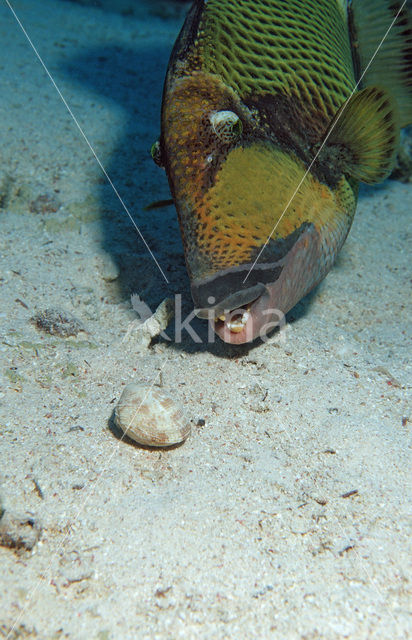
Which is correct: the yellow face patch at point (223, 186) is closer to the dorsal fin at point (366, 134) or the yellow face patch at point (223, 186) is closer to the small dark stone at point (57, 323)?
the dorsal fin at point (366, 134)

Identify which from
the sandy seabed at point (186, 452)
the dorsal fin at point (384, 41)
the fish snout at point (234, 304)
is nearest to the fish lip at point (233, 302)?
the fish snout at point (234, 304)

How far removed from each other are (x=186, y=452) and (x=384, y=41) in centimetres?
350

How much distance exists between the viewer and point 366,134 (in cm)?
261

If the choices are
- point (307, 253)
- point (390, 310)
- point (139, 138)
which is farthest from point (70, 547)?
point (139, 138)

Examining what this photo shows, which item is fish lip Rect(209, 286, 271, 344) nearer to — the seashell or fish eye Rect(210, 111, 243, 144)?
the seashell

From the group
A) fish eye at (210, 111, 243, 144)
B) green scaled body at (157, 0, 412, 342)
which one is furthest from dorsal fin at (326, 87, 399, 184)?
fish eye at (210, 111, 243, 144)

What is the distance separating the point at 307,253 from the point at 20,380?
5.57 ft

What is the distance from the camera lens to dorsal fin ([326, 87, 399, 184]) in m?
2.53

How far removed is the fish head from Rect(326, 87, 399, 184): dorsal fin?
0.47 m

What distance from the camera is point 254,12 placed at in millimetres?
2707

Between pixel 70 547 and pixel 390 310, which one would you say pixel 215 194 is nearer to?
pixel 70 547

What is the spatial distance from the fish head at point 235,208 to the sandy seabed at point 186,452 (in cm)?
59

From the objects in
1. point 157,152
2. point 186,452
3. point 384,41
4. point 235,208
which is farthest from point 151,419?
point 384,41

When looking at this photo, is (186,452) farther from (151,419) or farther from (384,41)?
(384,41)
